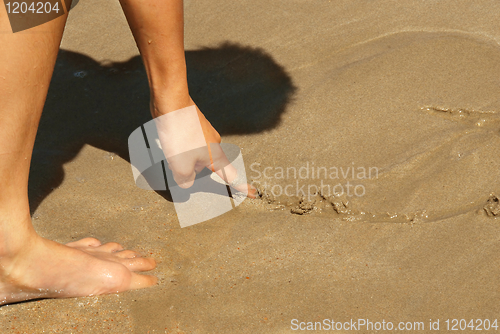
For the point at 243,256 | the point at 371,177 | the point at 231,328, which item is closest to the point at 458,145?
the point at 371,177

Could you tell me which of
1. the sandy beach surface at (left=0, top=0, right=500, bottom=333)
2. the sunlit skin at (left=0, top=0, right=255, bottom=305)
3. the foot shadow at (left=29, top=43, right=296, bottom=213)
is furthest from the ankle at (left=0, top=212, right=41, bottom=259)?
the foot shadow at (left=29, top=43, right=296, bottom=213)

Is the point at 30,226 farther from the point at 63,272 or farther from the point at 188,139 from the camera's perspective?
the point at 188,139

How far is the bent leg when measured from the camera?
111 cm

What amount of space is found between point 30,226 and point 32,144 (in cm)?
23

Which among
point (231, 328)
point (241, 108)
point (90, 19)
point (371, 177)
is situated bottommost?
point (231, 328)

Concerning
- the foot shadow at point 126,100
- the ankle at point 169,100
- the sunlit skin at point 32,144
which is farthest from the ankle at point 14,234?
the ankle at point 169,100

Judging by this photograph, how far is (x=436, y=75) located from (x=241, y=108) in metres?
0.83

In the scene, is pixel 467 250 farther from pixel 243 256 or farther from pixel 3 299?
pixel 3 299

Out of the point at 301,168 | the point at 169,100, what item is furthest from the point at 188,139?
the point at 301,168

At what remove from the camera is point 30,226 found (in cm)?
129

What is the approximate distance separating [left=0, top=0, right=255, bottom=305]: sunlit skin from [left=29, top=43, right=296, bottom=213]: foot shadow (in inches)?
12.3

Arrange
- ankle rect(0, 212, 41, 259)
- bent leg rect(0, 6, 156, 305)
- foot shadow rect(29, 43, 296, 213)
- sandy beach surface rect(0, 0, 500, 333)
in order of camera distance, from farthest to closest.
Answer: foot shadow rect(29, 43, 296, 213)
sandy beach surface rect(0, 0, 500, 333)
ankle rect(0, 212, 41, 259)
bent leg rect(0, 6, 156, 305)

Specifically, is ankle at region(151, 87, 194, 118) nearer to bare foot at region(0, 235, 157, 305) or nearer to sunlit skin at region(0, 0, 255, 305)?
sunlit skin at region(0, 0, 255, 305)

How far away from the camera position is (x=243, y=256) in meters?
1.50
